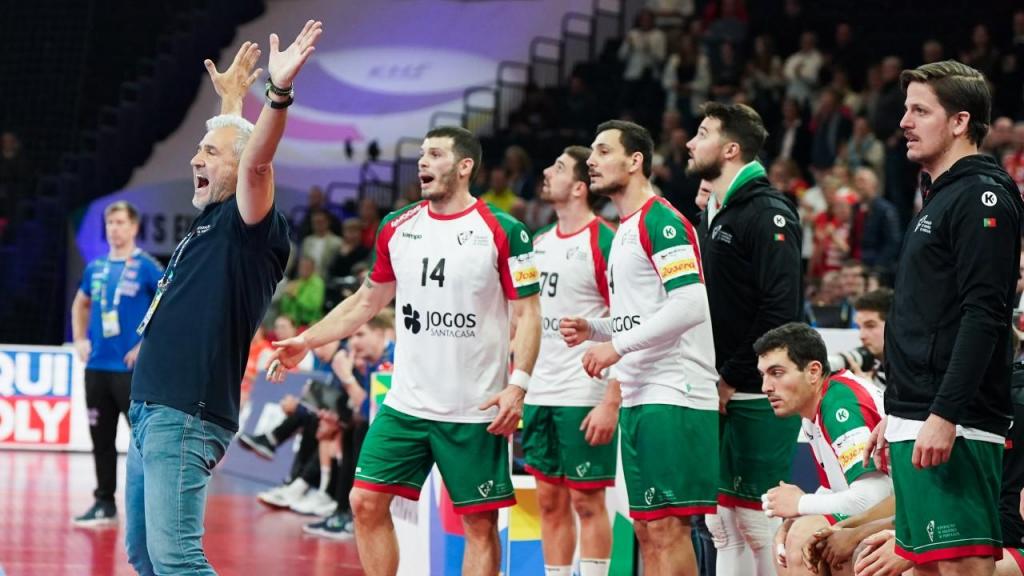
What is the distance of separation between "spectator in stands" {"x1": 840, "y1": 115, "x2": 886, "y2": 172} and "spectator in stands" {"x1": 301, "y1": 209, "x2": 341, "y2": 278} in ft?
21.4

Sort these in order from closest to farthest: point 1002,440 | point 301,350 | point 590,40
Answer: point 1002,440 < point 301,350 < point 590,40

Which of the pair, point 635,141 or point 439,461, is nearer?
point 439,461

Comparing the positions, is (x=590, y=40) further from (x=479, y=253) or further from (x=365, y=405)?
(x=479, y=253)

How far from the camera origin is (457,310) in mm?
6125

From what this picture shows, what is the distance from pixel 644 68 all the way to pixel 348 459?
9963 mm

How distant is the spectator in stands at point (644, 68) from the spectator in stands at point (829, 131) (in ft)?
10.7

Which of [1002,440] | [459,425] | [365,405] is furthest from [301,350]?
[365,405]

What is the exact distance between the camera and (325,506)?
35.0 feet

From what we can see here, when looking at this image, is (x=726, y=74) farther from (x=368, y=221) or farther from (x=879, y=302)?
(x=879, y=302)

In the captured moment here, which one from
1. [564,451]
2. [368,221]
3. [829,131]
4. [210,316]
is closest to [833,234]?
[829,131]

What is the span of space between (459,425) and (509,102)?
1625cm

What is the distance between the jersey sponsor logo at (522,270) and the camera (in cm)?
614

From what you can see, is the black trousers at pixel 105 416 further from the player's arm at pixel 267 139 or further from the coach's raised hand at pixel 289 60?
the coach's raised hand at pixel 289 60

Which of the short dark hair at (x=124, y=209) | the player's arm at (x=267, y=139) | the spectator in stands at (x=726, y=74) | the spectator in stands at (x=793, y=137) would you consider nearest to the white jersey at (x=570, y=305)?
the player's arm at (x=267, y=139)
